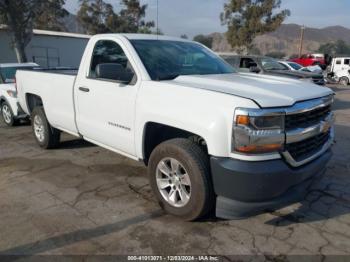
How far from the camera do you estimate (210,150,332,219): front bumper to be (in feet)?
9.61

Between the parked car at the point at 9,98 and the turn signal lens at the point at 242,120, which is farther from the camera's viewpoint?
the parked car at the point at 9,98

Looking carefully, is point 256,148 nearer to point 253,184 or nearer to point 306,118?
point 253,184

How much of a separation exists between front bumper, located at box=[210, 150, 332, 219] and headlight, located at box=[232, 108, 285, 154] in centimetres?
13

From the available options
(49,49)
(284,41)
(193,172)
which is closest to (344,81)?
(49,49)

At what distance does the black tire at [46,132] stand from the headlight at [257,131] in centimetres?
398

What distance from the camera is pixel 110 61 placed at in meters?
4.65

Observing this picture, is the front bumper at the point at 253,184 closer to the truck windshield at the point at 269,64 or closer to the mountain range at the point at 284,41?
the truck windshield at the point at 269,64

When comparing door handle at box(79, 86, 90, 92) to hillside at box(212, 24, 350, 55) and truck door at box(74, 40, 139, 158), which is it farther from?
hillside at box(212, 24, 350, 55)

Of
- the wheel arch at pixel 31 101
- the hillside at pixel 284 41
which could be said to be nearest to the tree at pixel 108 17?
the wheel arch at pixel 31 101

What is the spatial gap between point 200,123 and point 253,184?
0.70 meters

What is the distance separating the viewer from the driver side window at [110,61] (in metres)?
3.96

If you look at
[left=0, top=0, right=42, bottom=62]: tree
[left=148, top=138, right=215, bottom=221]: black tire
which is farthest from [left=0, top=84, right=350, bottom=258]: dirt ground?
[left=0, top=0, right=42, bottom=62]: tree

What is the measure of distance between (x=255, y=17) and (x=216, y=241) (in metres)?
26.2

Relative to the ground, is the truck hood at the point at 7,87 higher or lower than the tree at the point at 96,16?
lower
